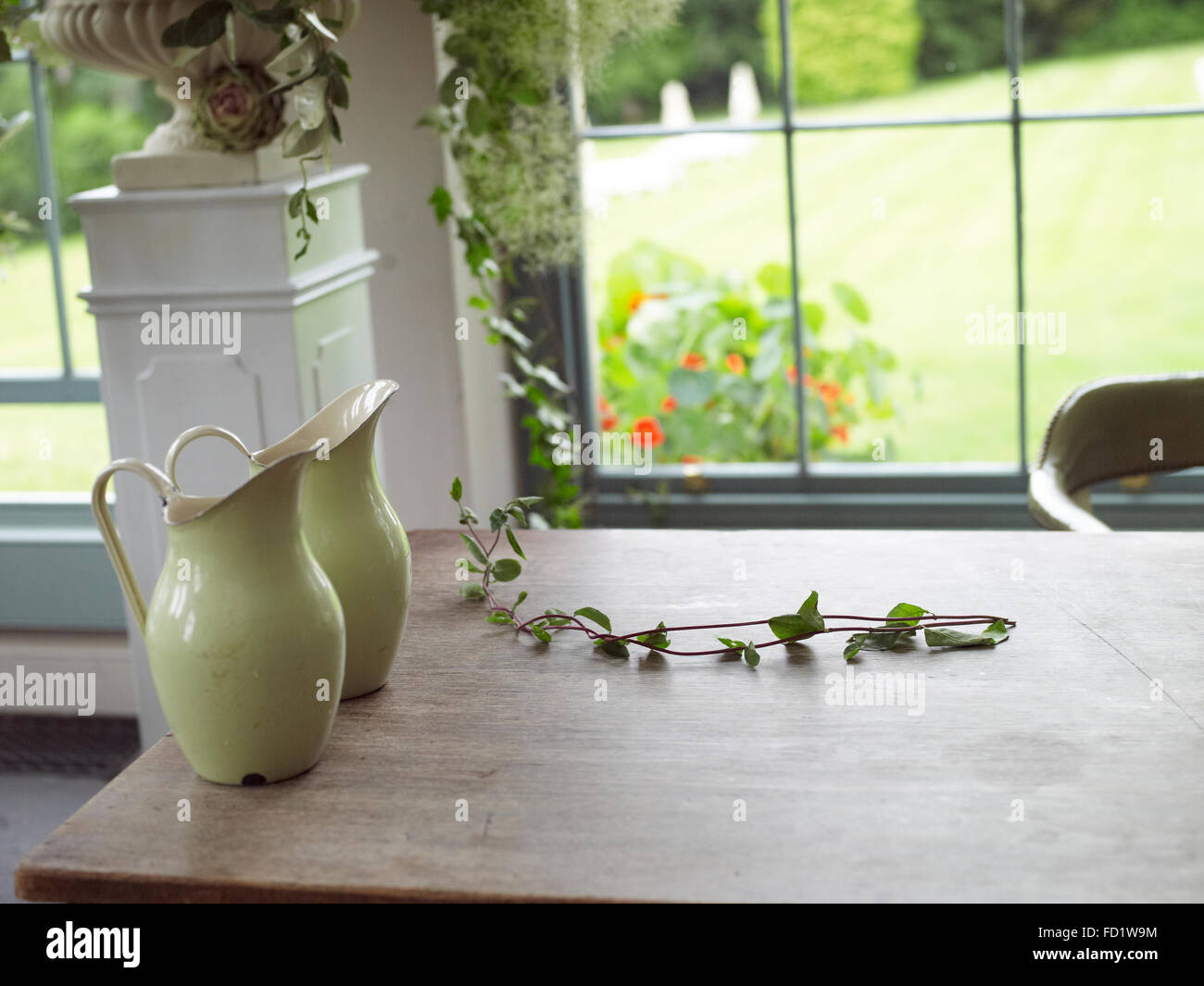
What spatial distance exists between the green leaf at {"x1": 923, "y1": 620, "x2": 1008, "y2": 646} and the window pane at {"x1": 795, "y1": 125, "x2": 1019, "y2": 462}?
156cm

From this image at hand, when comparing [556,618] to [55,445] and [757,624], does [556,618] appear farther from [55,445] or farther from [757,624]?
[55,445]

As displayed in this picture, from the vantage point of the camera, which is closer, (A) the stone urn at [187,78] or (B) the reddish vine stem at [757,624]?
(B) the reddish vine stem at [757,624]

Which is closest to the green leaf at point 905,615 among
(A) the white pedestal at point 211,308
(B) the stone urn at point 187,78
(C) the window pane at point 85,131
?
(A) the white pedestal at point 211,308

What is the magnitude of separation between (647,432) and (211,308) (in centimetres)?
113

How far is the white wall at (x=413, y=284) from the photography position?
8.32ft

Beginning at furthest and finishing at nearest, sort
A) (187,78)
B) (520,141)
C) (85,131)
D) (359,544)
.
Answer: (85,131), (520,141), (187,78), (359,544)

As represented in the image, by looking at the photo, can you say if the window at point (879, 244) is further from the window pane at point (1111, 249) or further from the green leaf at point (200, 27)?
the green leaf at point (200, 27)

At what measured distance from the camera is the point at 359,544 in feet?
3.95

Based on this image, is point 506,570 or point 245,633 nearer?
point 245,633

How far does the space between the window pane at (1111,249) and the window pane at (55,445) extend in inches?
84.5

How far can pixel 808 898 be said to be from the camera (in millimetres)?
867

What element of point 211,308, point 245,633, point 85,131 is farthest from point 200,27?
point 85,131
